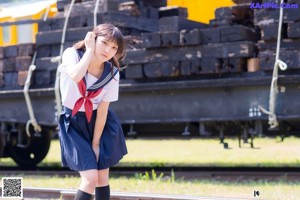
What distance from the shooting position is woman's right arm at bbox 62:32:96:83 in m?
4.51

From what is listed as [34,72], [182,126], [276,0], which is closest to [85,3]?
[34,72]

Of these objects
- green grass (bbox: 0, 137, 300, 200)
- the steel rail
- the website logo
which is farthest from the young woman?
the website logo

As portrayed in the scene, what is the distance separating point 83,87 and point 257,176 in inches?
194

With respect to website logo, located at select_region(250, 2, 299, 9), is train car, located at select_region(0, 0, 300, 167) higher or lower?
lower

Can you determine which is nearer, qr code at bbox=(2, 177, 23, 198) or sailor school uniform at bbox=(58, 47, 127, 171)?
sailor school uniform at bbox=(58, 47, 127, 171)

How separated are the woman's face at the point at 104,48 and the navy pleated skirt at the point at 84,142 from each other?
0.43m

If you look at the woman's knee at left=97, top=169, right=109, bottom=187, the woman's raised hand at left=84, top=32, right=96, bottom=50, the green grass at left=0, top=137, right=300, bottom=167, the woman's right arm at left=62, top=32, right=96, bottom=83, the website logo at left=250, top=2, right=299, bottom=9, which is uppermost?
the woman's raised hand at left=84, top=32, right=96, bottom=50

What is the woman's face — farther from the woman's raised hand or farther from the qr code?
the qr code

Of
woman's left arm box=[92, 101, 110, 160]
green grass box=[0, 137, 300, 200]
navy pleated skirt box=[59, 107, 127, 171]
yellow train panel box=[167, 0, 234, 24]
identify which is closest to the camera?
navy pleated skirt box=[59, 107, 127, 171]

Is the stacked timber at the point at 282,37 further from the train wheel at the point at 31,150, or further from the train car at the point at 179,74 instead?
the train wheel at the point at 31,150

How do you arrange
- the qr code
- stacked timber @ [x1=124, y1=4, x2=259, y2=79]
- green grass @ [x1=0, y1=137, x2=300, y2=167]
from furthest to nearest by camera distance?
green grass @ [x1=0, y1=137, x2=300, y2=167] → stacked timber @ [x1=124, y1=4, x2=259, y2=79] → the qr code

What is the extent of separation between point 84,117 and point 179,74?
13.7 ft

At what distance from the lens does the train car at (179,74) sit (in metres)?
8.27

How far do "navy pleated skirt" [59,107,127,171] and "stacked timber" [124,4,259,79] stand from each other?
382 cm
